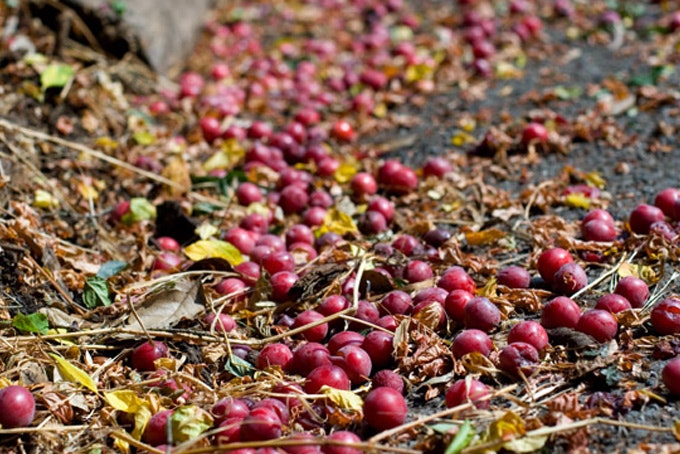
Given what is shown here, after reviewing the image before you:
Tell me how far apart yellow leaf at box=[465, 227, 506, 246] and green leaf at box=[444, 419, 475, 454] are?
162 cm

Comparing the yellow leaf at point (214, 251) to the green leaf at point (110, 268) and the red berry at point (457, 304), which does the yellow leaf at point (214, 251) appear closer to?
the green leaf at point (110, 268)

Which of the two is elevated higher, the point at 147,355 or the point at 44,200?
the point at 44,200

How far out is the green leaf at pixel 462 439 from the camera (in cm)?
236

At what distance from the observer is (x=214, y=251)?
3.78m

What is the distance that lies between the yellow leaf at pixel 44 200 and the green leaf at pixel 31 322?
1.22 metres

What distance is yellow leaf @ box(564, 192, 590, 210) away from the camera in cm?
422

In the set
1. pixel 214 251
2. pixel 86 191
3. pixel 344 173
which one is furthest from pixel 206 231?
pixel 344 173

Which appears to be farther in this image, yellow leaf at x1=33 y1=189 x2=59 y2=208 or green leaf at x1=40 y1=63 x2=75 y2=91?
green leaf at x1=40 y1=63 x2=75 y2=91

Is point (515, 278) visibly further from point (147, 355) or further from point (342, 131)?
point (342, 131)

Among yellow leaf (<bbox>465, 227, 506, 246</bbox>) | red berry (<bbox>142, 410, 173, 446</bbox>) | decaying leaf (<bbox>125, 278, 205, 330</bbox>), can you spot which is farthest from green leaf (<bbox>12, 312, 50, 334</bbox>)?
yellow leaf (<bbox>465, 227, 506, 246</bbox>)

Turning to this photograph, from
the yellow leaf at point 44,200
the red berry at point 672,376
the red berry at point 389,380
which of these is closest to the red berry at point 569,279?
the red berry at point 672,376

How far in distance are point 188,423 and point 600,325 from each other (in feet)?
4.94

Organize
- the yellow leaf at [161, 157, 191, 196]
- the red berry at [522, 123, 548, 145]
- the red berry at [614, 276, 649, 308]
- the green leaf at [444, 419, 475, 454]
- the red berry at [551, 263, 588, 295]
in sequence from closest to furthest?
1. the green leaf at [444, 419, 475, 454]
2. the red berry at [614, 276, 649, 308]
3. the red berry at [551, 263, 588, 295]
4. the yellow leaf at [161, 157, 191, 196]
5. the red berry at [522, 123, 548, 145]

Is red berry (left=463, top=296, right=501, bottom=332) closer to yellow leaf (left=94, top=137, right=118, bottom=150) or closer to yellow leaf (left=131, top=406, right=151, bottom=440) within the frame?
yellow leaf (left=131, top=406, right=151, bottom=440)
